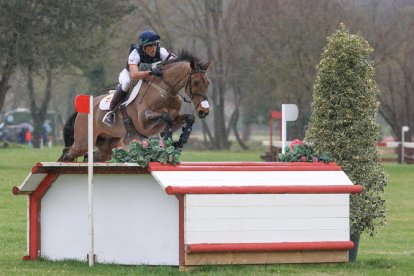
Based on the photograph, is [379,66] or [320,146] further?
[379,66]

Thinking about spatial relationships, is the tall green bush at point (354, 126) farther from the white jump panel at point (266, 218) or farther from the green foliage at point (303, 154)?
the white jump panel at point (266, 218)

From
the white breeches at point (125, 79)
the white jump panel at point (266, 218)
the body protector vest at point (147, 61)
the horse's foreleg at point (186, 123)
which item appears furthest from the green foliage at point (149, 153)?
the white breeches at point (125, 79)

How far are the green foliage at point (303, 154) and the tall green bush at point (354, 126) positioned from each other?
0.18m

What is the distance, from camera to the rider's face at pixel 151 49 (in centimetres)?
1324

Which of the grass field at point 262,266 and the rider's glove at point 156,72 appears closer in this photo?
the grass field at point 262,266

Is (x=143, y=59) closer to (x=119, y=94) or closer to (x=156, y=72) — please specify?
(x=156, y=72)

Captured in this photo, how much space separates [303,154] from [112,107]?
4130 mm

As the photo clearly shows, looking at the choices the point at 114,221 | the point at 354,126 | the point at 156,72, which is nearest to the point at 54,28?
the point at 156,72

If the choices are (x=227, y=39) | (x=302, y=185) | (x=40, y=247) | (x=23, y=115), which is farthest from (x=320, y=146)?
(x=23, y=115)

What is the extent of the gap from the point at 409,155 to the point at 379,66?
366 centimetres

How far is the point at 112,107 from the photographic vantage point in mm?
14320

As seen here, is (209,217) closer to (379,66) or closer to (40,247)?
(40,247)

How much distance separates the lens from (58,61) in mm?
34156

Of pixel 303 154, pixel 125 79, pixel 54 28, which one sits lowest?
pixel 303 154
